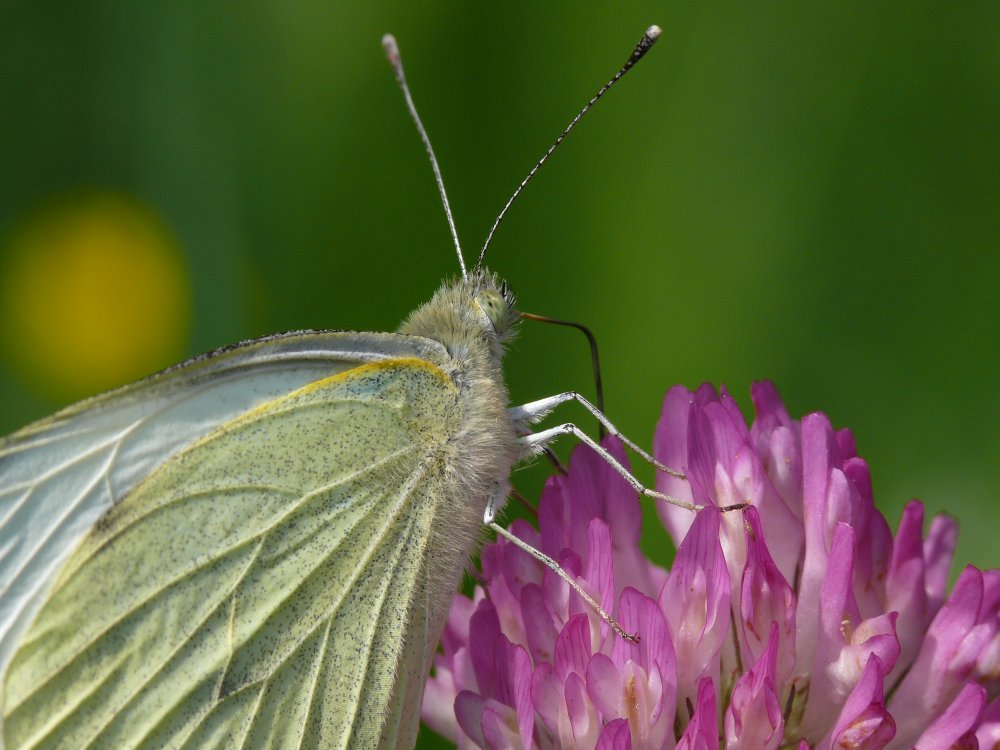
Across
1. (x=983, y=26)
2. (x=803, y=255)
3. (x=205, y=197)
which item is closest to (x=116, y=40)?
(x=205, y=197)

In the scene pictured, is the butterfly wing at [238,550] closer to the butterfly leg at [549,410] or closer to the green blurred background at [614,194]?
the butterfly leg at [549,410]

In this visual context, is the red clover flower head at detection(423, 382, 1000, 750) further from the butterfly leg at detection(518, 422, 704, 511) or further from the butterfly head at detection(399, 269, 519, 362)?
the butterfly head at detection(399, 269, 519, 362)

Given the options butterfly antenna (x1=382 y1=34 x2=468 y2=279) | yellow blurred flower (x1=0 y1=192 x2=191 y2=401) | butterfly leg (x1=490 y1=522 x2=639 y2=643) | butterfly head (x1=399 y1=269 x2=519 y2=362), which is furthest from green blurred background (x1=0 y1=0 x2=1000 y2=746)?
butterfly leg (x1=490 y1=522 x2=639 y2=643)

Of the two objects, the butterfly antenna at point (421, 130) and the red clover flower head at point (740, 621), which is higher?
the butterfly antenna at point (421, 130)

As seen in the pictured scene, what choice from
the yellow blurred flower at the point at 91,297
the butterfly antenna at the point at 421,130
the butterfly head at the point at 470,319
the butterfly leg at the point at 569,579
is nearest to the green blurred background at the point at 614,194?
the yellow blurred flower at the point at 91,297

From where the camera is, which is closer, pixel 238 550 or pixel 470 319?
pixel 238 550

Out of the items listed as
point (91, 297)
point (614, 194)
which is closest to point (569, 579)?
point (614, 194)

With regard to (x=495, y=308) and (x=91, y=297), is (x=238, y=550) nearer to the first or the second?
(x=495, y=308)
